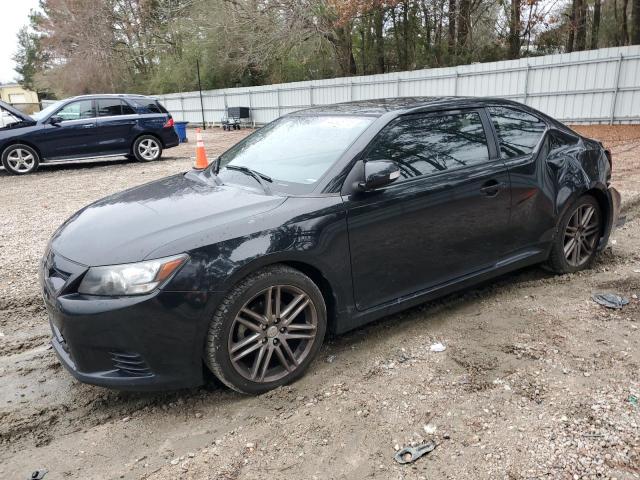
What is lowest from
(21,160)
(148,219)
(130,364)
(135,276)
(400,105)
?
(21,160)

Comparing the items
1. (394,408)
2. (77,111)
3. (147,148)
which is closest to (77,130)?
(77,111)

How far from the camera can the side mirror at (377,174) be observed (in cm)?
312

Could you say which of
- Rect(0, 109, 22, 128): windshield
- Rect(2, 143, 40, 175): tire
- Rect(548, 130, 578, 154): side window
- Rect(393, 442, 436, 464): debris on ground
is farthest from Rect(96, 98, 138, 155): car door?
Rect(393, 442, 436, 464): debris on ground

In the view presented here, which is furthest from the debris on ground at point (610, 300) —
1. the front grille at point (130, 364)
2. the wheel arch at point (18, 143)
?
the wheel arch at point (18, 143)

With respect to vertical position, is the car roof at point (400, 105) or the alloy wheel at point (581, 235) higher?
the car roof at point (400, 105)

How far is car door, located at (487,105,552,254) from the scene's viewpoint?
4012mm

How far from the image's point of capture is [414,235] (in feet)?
11.3

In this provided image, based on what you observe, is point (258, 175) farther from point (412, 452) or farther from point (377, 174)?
point (412, 452)

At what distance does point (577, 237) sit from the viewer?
4.55m

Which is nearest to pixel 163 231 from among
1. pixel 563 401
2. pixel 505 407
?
pixel 505 407

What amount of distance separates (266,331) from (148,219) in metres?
0.94

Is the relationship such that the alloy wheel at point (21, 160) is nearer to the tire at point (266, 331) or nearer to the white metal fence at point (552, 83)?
the tire at point (266, 331)

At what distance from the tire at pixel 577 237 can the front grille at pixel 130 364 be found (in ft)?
11.2

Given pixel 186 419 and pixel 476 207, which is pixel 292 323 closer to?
pixel 186 419
